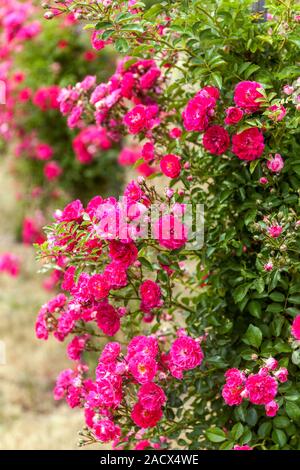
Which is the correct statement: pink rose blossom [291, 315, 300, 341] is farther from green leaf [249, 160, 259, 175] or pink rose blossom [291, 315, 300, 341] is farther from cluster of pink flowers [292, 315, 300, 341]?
green leaf [249, 160, 259, 175]

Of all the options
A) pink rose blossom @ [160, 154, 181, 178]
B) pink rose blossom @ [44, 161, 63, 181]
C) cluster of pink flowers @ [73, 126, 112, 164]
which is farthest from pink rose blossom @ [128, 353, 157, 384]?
pink rose blossom @ [44, 161, 63, 181]

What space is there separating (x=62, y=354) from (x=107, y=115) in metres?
2.16

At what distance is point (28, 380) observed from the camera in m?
3.66

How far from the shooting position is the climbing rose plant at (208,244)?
1.55 meters

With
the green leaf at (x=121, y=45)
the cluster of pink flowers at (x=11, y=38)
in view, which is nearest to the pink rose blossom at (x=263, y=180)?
the green leaf at (x=121, y=45)

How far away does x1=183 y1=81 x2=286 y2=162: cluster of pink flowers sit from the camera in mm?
1570

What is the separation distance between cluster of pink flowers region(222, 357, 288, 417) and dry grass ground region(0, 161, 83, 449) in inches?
64.5

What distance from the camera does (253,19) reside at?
1.71 meters

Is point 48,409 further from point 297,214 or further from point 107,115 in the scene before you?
point 297,214

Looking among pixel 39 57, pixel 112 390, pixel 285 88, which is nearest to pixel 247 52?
pixel 285 88

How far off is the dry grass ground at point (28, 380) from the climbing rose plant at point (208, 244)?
1.31 m

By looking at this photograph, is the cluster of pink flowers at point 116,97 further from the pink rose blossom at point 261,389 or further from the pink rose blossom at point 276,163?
the pink rose blossom at point 261,389

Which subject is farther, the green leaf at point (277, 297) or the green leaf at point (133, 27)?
the green leaf at point (277, 297)

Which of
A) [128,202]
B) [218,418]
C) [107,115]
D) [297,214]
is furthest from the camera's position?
[107,115]
